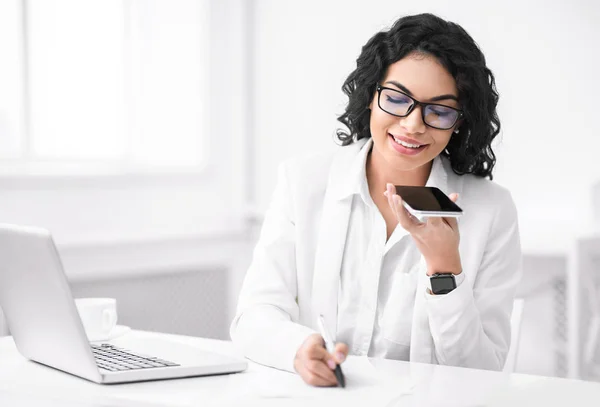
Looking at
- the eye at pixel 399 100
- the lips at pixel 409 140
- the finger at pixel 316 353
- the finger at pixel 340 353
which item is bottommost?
the finger at pixel 316 353

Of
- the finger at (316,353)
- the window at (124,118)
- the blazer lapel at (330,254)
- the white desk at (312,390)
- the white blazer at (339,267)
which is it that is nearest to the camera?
the white desk at (312,390)

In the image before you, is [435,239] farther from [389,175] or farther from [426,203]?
[389,175]

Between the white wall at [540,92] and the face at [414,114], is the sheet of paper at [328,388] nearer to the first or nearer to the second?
the face at [414,114]

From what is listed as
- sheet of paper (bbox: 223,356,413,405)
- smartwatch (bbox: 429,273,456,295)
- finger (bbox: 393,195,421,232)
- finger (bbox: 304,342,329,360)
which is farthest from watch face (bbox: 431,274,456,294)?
finger (bbox: 304,342,329,360)

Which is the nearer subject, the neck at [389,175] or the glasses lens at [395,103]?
the glasses lens at [395,103]

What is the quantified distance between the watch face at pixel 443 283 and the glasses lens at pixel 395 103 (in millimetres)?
340

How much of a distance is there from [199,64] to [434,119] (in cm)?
203

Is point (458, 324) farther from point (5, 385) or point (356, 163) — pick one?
point (5, 385)

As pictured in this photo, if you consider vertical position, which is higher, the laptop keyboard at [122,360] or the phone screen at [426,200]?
the phone screen at [426,200]

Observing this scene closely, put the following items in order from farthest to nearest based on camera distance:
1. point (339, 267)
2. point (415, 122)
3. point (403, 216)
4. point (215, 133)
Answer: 1. point (215, 133)
2. point (339, 267)
3. point (415, 122)
4. point (403, 216)

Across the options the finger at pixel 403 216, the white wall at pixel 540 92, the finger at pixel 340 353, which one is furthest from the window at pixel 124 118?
the finger at pixel 340 353

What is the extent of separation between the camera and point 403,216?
1.51 m

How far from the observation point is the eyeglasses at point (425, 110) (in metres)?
1.66

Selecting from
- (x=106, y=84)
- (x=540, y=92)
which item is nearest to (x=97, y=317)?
(x=106, y=84)
